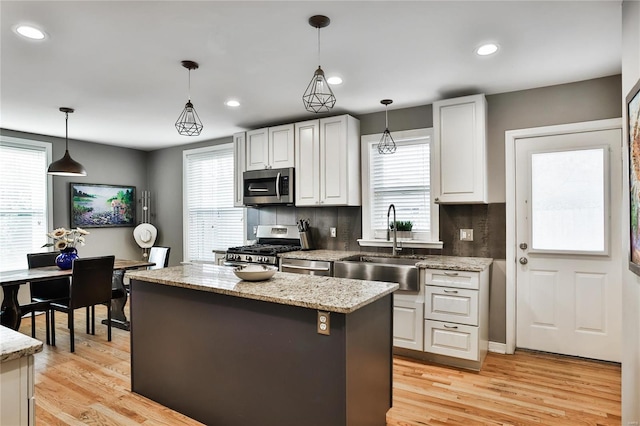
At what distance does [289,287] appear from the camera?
2.21 metres

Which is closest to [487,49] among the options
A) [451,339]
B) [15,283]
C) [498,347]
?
[451,339]

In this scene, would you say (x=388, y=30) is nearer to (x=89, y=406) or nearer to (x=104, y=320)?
(x=89, y=406)

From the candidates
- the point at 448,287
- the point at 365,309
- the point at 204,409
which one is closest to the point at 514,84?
the point at 448,287

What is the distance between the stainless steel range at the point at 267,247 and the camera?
4223 mm

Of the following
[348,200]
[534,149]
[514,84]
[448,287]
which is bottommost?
[448,287]

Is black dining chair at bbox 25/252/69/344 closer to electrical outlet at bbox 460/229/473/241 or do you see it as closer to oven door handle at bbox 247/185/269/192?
oven door handle at bbox 247/185/269/192

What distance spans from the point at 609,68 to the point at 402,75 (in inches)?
63.2

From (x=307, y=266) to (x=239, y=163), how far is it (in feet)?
6.05

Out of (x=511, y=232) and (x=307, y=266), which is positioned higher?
(x=511, y=232)

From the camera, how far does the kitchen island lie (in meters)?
1.90

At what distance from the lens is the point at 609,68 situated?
119 inches

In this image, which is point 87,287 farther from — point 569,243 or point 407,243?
point 569,243

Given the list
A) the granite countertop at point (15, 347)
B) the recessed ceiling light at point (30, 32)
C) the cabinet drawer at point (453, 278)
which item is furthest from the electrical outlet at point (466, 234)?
the recessed ceiling light at point (30, 32)

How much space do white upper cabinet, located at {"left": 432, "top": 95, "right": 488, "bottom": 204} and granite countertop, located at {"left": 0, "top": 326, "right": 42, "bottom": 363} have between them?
3196mm
